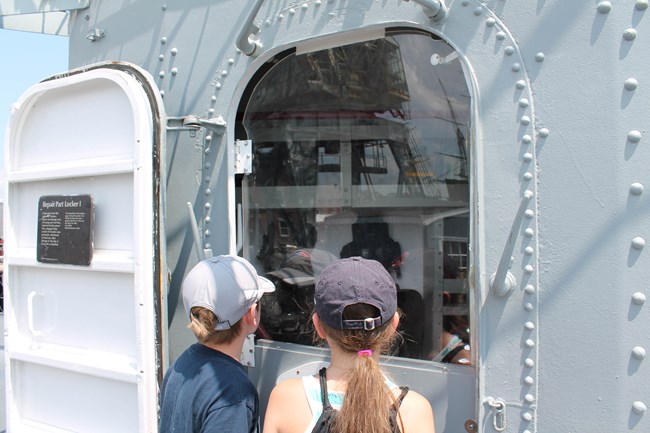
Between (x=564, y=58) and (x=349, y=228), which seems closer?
(x=564, y=58)

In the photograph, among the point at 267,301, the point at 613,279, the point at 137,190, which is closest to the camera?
the point at 613,279

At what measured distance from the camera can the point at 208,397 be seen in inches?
57.2

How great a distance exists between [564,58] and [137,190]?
1.44 meters

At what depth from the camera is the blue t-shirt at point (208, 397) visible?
144 cm

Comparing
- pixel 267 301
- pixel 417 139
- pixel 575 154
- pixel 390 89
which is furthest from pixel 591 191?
pixel 267 301

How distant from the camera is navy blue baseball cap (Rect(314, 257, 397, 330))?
1.23 m

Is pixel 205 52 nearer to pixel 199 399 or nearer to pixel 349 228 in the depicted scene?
pixel 349 228

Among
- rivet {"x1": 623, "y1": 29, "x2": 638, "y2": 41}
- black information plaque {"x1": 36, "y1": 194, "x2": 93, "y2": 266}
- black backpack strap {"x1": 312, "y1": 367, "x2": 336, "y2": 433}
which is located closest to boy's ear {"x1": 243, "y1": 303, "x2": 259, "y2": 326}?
black backpack strap {"x1": 312, "y1": 367, "x2": 336, "y2": 433}

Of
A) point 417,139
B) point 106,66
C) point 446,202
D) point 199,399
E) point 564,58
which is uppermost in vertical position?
point 106,66

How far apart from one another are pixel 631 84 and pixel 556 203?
0.35 metres

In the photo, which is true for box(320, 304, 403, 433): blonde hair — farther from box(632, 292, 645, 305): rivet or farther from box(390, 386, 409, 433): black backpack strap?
box(632, 292, 645, 305): rivet

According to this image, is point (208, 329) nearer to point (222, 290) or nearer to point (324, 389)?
point (222, 290)

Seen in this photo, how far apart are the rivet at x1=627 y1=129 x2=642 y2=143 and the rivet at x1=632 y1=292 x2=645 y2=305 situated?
0.38 meters

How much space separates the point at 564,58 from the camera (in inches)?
57.9
